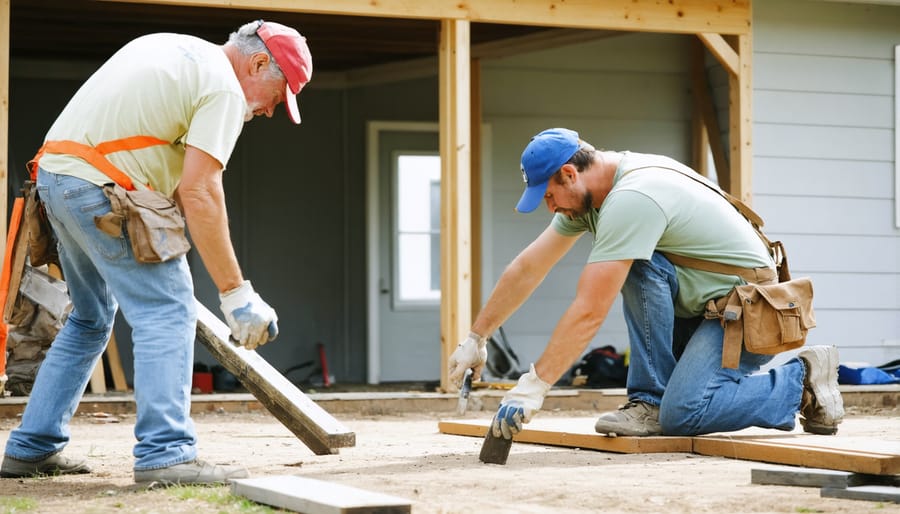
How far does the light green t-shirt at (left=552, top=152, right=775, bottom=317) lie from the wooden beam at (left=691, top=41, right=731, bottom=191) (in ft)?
17.0

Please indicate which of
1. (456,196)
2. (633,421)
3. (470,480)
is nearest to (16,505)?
(470,480)

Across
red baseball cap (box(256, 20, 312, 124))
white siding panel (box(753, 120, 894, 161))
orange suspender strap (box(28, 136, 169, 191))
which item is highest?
white siding panel (box(753, 120, 894, 161))

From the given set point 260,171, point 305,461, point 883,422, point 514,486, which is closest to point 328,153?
point 260,171

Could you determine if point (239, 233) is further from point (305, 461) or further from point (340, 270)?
point (305, 461)

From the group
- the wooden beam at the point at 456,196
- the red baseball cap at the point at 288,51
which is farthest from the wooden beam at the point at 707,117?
the red baseball cap at the point at 288,51

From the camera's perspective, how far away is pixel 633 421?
493 cm

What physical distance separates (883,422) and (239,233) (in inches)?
258

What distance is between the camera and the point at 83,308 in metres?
4.13

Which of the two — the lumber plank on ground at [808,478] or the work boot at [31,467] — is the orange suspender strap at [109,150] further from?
the lumber plank on ground at [808,478]

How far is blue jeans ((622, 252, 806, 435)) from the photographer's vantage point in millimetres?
4773

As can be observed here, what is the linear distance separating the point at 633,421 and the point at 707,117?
6.07 metres

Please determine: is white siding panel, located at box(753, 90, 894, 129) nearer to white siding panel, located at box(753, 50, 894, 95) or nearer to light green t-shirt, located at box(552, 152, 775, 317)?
white siding panel, located at box(753, 50, 894, 95)

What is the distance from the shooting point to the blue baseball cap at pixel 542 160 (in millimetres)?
4566

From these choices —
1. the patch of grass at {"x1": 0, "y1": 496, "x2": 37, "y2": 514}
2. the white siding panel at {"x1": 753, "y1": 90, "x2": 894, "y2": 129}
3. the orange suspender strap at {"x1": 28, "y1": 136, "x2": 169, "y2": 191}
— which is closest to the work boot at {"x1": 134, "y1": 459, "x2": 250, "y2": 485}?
the patch of grass at {"x1": 0, "y1": 496, "x2": 37, "y2": 514}
